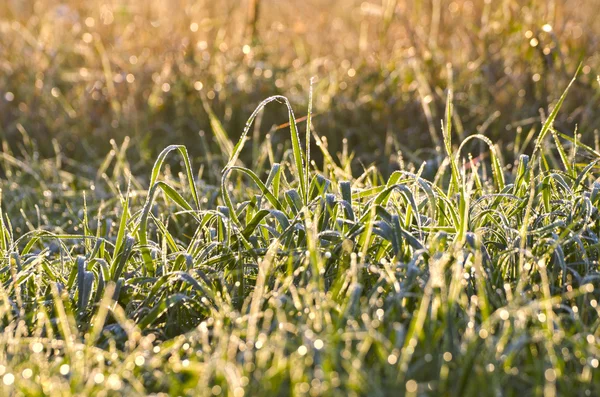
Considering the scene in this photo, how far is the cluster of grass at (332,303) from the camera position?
134 cm

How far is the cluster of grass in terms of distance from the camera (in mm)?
1341

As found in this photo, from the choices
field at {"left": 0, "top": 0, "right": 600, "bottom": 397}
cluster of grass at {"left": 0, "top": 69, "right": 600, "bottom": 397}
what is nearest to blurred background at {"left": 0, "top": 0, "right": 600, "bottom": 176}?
field at {"left": 0, "top": 0, "right": 600, "bottom": 397}

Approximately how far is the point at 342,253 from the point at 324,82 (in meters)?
2.05

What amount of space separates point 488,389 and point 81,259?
0.92 m

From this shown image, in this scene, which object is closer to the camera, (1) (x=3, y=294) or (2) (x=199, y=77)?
(1) (x=3, y=294)

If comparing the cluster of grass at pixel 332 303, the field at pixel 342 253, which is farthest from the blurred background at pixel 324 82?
the cluster of grass at pixel 332 303

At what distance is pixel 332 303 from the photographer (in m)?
1.49

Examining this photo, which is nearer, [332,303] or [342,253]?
[332,303]

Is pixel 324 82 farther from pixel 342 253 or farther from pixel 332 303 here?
pixel 332 303

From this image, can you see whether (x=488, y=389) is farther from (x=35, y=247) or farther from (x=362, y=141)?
(x=362, y=141)

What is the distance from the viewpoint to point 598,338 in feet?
4.73

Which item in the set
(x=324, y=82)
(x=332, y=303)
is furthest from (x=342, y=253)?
(x=324, y=82)

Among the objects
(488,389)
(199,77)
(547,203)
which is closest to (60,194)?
(199,77)

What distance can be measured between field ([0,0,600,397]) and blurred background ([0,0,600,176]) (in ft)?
0.05
